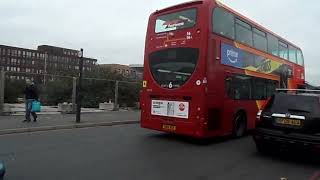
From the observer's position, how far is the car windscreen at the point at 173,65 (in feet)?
42.1

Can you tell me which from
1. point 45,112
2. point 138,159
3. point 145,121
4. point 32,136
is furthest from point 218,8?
point 45,112

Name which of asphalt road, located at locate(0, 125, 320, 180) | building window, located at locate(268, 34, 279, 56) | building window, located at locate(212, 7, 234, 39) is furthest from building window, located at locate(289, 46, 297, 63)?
asphalt road, located at locate(0, 125, 320, 180)

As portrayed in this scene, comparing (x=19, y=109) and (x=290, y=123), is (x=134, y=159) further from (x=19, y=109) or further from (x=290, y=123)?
(x=19, y=109)

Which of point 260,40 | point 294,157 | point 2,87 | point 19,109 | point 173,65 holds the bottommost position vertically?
point 294,157

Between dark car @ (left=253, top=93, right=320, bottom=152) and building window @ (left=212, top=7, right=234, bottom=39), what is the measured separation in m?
2.96

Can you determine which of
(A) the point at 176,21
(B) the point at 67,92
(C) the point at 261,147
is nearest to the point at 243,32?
(A) the point at 176,21

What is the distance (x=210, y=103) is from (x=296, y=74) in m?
9.28

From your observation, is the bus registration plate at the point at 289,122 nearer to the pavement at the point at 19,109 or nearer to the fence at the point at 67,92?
the fence at the point at 67,92

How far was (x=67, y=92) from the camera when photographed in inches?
926

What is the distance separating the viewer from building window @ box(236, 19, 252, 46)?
1443cm

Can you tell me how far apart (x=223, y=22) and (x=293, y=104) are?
12.5ft

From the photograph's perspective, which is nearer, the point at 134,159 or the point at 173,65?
the point at 134,159

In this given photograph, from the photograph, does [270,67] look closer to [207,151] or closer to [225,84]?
[225,84]

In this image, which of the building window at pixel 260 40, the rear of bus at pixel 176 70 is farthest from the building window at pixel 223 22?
the building window at pixel 260 40
